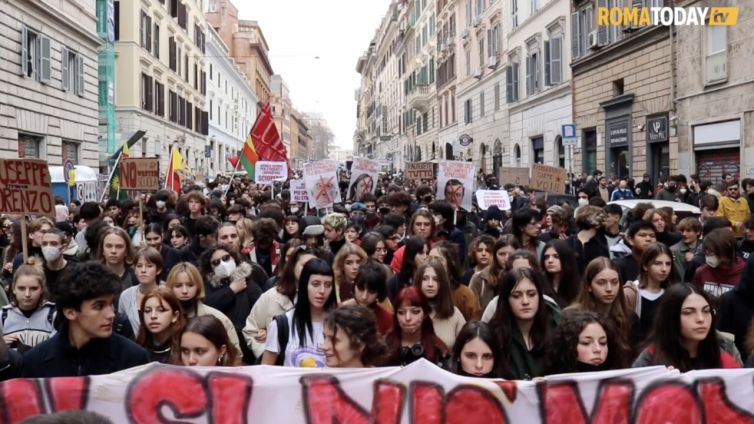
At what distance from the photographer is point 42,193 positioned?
8297 mm

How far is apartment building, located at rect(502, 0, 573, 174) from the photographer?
3050cm

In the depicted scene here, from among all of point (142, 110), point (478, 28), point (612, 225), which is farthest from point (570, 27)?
point (612, 225)

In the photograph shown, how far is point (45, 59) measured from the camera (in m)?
24.3

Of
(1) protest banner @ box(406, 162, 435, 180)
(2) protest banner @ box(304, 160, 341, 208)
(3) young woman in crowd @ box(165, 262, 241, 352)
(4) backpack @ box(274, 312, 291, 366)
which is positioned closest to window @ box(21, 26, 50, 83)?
(1) protest banner @ box(406, 162, 435, 180)

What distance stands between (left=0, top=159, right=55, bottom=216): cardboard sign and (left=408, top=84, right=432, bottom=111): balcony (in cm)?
5407

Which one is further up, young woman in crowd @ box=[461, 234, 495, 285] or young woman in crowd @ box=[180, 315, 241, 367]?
young woman in crowd @ box=[461, 234, 495, 285]

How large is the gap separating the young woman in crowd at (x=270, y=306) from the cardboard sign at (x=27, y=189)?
3312 millimetres

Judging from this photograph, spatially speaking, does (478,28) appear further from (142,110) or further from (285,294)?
(285,294)

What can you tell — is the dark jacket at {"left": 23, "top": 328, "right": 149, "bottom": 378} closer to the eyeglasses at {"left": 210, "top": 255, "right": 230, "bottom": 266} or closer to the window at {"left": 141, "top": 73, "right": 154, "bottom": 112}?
the eyeglasses at {"left": 210, "top": 255, "right": 230, "bottom": 266}

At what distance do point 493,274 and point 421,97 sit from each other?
5702cm

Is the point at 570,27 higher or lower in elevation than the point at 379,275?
higher

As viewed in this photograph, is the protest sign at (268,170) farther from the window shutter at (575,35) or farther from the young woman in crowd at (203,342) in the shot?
the window shutter at (575,35)

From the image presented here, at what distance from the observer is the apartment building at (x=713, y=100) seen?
62.2 ft

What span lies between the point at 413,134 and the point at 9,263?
63155 millimetres
